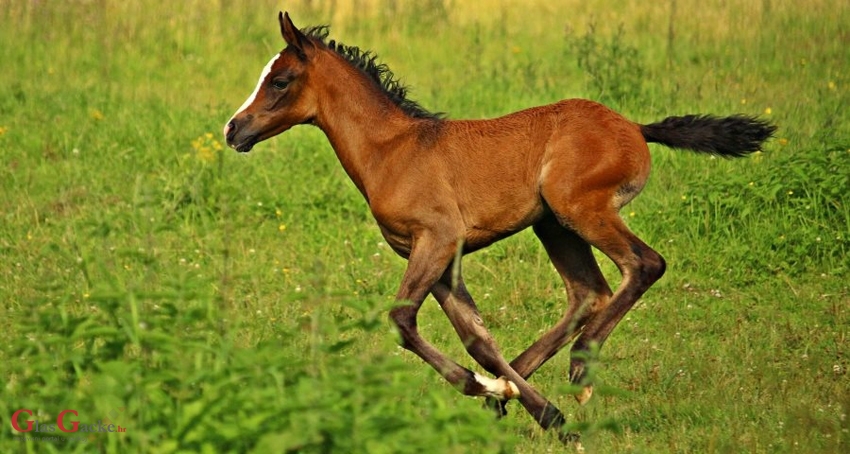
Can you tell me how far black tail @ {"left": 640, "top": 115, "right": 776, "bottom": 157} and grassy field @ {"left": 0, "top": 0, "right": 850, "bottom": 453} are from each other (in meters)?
1.17

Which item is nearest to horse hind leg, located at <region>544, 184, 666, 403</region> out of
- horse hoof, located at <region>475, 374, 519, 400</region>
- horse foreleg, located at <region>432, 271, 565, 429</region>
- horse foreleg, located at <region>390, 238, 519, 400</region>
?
horse foreleg, located at <region>432, 271, 565, 429</region>

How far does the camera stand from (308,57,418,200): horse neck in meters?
A: 7.59

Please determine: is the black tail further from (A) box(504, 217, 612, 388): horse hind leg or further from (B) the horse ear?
(B) the horse ear

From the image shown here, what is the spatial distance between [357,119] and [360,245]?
248 cm

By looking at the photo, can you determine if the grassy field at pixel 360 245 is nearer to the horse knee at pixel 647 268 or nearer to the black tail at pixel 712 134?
the horse knee at pixel 647 268

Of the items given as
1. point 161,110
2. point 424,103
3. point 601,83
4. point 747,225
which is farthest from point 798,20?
point 161,110

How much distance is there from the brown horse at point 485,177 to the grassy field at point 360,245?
0.32 meters

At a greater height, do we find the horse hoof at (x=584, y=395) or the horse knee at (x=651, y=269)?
the horse knee at (x=651, y=269)

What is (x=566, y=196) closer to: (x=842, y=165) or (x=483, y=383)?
(x=483, y=383)

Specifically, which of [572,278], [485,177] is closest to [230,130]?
[485,177]

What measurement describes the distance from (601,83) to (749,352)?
175 inches

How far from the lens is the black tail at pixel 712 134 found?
24.4 ft

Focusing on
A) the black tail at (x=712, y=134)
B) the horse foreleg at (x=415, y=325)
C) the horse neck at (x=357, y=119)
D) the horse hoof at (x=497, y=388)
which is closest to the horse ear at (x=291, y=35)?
the horse neck at (x=357, y=119)

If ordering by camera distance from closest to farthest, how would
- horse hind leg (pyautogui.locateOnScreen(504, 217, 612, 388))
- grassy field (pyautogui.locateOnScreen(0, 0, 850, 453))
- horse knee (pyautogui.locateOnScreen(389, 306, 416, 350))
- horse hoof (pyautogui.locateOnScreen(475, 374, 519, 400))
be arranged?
grassy field (pyautogui.locateOnScreen(0, 0, 850, 453)) < horse hoof (pyautogui.locateOnScreen(475, 374, 519, 400)) < horse knee (pyautogui.locateOnScreen(389, 306, 416, 350)) < horse hind leg (pyautogui.locateOnScreen(504, 217, 612, 388))
